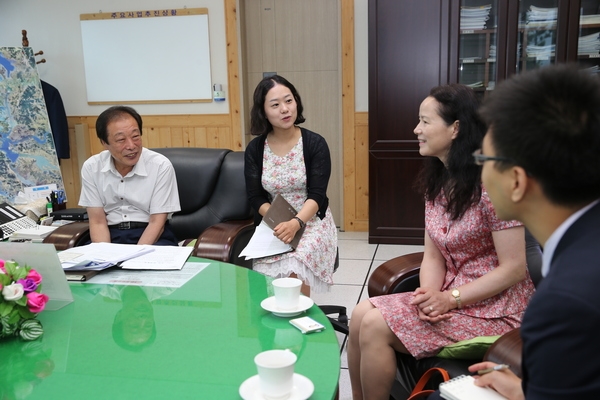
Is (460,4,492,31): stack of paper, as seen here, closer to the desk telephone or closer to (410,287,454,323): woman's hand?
(410,287,454,323): woman's hand

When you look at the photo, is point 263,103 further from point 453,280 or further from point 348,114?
point 348,114

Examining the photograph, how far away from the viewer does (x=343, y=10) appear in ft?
14.5

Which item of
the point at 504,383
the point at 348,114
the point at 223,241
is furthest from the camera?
the point at 348,114

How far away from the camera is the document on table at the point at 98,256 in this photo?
5.92ft

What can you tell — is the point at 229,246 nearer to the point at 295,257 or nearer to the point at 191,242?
the point at 295,257

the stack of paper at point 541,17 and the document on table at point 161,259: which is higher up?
the stack of paper at point 541,17

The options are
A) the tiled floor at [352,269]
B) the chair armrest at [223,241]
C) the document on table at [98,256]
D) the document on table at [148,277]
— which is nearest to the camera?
the document on table at [148,277]

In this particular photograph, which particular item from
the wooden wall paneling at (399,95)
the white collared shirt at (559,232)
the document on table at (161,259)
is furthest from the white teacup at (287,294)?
the wooden wall paneling at (399,95)

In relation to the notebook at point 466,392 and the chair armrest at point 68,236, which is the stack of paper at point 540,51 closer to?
the chair armrest at point 68,236

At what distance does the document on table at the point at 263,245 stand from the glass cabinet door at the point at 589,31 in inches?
113

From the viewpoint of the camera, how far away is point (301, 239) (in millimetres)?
2404

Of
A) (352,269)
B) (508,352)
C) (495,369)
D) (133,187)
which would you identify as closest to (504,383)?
(495,369)

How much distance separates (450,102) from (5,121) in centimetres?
428

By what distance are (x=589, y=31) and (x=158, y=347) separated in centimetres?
394
